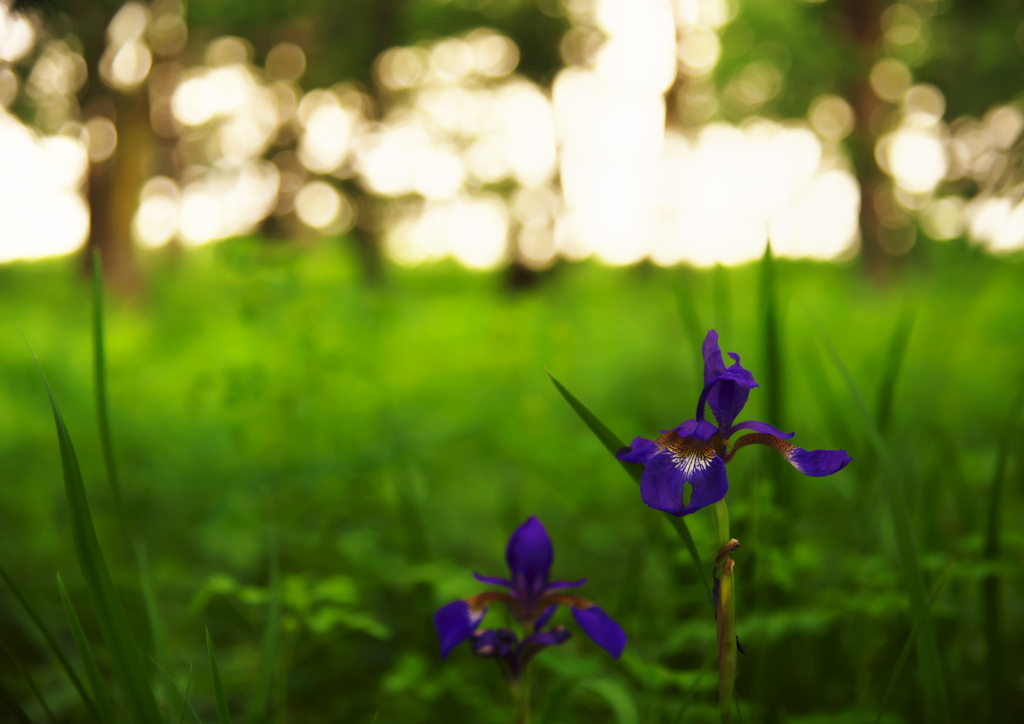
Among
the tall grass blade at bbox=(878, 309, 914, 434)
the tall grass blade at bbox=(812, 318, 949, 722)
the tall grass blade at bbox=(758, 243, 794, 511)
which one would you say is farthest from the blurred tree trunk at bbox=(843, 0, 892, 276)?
the tall grass blade at bbox=(812, 318, 949, 722)

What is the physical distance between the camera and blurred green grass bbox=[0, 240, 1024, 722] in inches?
49.5

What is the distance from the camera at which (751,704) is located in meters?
1.13

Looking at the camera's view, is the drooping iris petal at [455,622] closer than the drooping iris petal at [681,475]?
No

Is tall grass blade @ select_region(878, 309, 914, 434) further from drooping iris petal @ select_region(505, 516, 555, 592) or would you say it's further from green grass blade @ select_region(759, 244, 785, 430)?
drooping iris petal @ select_region(505, 516, 555, 592)

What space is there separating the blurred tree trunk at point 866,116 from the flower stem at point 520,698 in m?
11.9

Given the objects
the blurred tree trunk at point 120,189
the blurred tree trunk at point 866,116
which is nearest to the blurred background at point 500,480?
the blurred tree trunk at point 120,189

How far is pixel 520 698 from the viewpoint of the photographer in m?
0.88

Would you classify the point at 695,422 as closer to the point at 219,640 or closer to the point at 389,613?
the point at 389,613

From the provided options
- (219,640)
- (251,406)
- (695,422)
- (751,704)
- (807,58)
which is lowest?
(219,640)

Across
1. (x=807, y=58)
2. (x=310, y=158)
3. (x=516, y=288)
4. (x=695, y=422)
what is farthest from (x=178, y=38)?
(x=695, y=422)

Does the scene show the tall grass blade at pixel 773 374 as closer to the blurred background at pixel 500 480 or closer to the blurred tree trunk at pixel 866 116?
the blurred background at pixel 500 480

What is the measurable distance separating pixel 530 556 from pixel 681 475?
1.00 feet

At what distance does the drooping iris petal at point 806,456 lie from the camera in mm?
633

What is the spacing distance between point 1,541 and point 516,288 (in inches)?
438
